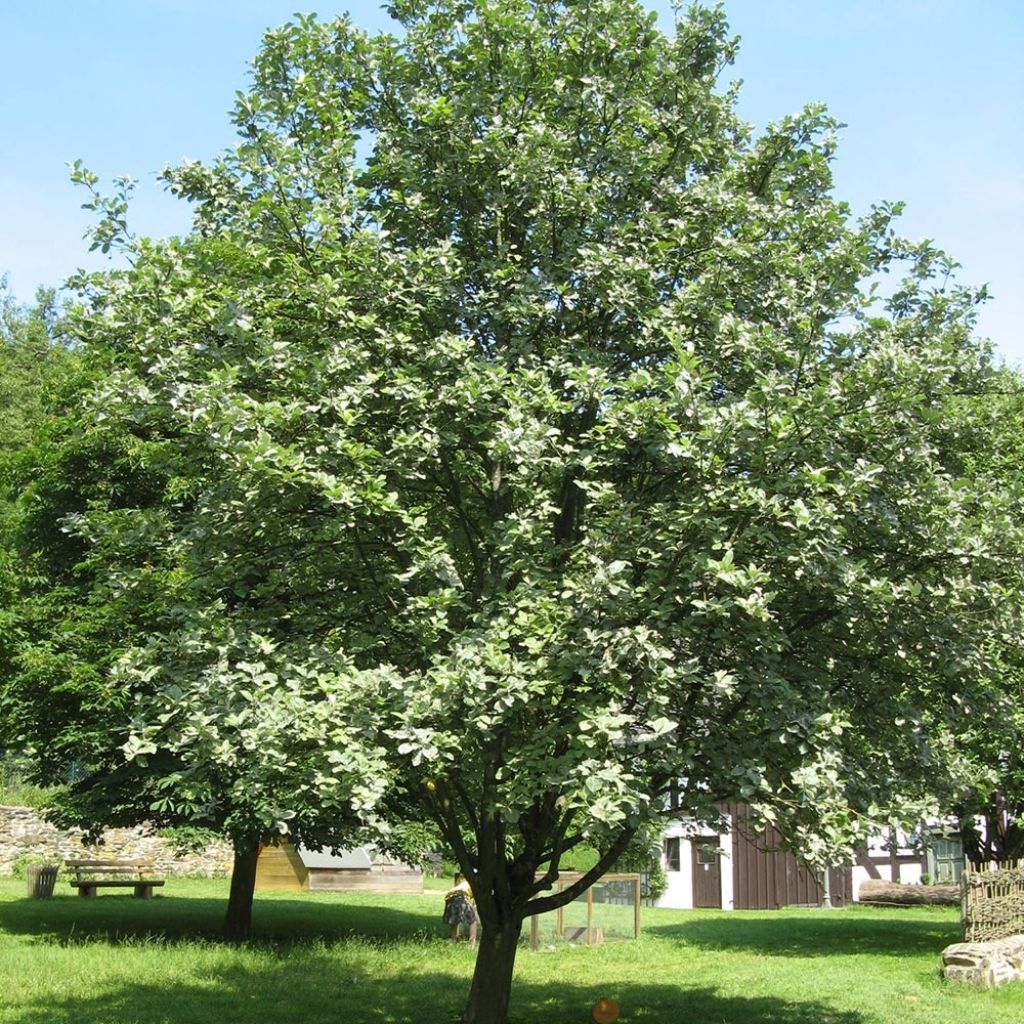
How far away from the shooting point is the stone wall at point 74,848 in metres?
39.3

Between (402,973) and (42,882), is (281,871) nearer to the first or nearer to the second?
(42,882)

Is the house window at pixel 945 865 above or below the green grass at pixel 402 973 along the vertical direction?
above

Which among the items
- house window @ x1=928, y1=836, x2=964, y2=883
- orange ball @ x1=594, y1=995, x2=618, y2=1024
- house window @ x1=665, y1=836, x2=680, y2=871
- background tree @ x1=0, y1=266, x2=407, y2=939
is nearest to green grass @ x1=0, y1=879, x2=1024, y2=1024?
orange ball @ x1=594, y1=995, x2=618, y2=1024

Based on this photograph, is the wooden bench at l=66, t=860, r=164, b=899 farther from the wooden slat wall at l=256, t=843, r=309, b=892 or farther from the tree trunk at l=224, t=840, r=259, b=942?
the tree trunk at l=224, t=840, r=259, b=942

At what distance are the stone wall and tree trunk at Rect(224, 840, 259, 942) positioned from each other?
48.2 feet

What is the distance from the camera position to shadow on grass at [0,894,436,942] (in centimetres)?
2278

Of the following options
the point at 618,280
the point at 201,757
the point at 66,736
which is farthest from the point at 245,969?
the point at 618,280

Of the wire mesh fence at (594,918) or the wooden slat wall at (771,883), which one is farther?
the wooden slat wall at (771,883)

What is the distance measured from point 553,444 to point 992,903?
15.0 meters

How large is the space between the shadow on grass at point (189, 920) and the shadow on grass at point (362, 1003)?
16.2 ft

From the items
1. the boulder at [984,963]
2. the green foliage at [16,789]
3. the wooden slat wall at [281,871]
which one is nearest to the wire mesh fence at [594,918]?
the boulder at [984,963]

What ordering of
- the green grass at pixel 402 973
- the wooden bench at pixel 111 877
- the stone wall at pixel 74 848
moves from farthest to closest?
1. the stone wall at pixel 74 848
2. the wooden bench at pixel 111 877
3. the green grass at pixel 402 973

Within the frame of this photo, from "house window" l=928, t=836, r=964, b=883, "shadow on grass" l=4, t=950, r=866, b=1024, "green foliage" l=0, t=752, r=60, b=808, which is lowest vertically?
"shadow on grass" l=4, t=950, r=866, b=1024

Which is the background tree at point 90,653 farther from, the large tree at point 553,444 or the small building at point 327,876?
the small building at point 327,876
